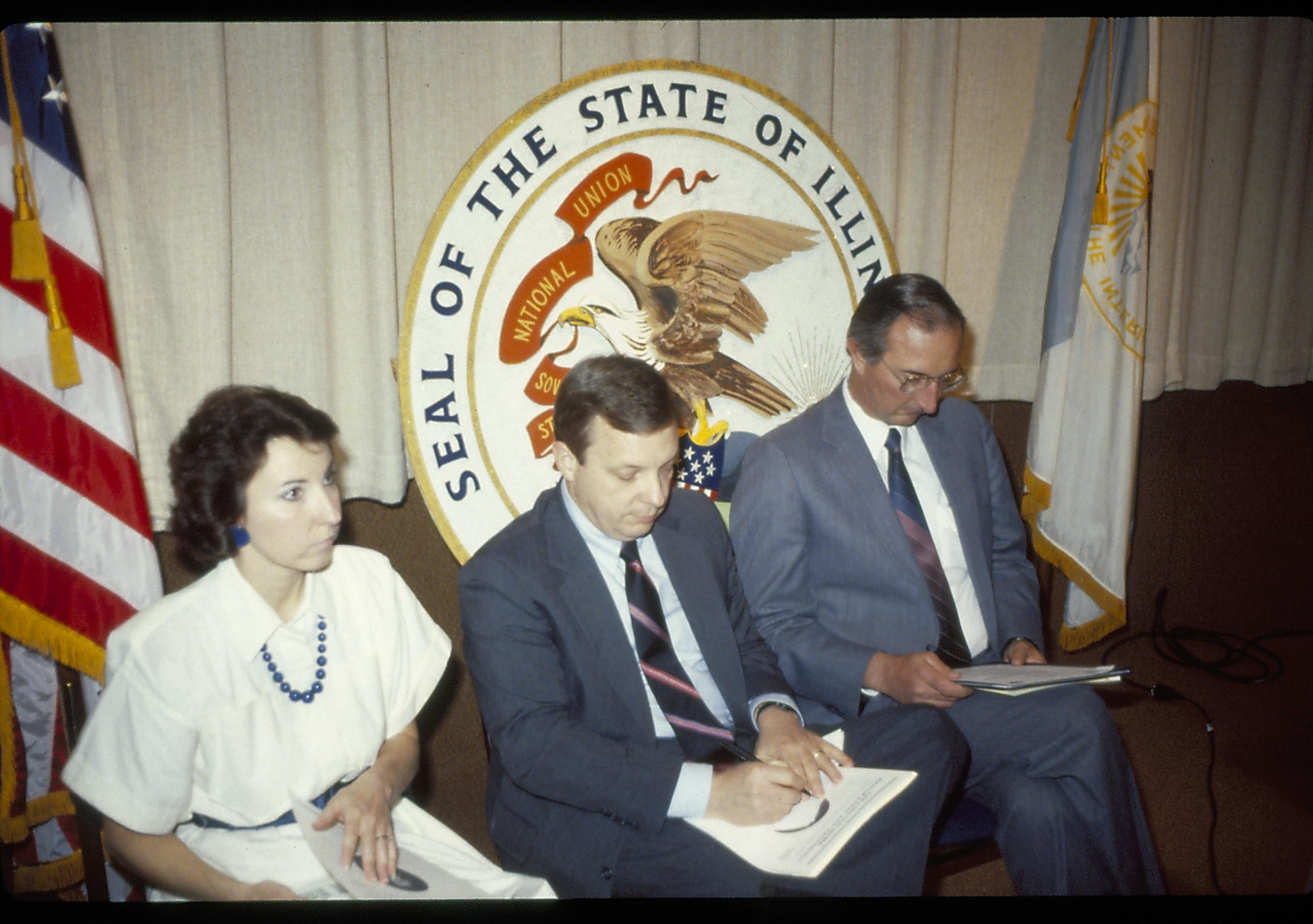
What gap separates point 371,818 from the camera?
1373 mm

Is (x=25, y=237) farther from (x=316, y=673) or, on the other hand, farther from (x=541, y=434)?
(x=541, y=434)

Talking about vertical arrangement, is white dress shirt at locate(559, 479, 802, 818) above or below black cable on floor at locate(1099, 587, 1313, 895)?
above

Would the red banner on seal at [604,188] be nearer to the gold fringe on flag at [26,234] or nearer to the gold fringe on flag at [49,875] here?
the gold fringe on flag at [26,234]

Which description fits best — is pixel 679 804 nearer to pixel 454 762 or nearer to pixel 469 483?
pixel 469 483

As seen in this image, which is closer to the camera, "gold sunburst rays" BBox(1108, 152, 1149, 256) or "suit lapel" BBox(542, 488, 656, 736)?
"suit lapel" BBox(542, 488, 656, 736)

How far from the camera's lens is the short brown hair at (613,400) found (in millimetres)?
1541

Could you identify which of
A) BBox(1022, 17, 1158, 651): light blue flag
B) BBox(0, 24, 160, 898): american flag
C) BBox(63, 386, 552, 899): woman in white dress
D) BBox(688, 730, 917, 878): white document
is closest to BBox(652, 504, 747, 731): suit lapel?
BBox(688, 730, 917, 878): white document

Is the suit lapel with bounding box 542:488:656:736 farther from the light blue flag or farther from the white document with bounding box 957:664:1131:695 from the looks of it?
the light blue flag

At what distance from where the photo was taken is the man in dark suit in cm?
148

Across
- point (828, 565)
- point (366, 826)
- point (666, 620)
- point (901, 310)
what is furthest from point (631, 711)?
point (901, 310)

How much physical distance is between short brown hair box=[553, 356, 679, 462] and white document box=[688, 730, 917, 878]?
2.42 feet

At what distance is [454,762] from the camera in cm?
248

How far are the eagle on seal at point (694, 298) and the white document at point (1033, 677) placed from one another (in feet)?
3.07

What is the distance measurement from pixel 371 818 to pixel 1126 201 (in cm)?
257
